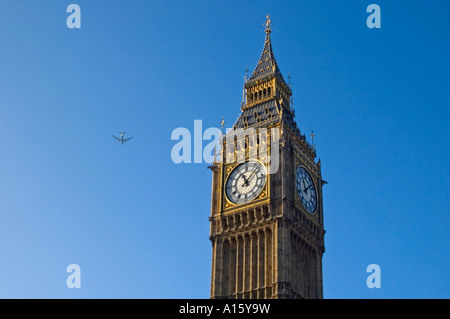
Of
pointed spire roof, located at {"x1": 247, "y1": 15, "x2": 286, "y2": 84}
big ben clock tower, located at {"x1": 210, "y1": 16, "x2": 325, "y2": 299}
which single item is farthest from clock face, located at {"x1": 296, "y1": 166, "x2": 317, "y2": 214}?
pointed spire roof, located at {"x1": 247, "y1": 15, "x2": 286, "y2": 84}

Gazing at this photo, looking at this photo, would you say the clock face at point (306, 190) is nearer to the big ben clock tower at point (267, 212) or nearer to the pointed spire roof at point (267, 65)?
the big ben clock tower at point (267, 212)

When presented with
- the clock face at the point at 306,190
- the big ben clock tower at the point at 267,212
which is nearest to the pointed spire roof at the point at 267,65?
the big ben clock tower at the point at 267,212

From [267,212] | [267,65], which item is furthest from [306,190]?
[267,65]

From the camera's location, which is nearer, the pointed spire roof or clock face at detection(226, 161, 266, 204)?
clock face at detection(226, 161, 266, 204)

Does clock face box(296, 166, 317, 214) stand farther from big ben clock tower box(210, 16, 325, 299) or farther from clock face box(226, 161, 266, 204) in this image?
clock face box(226, 161, 266, 204)

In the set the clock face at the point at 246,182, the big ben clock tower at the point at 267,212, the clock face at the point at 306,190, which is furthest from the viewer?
the clock face at the point at 306,190

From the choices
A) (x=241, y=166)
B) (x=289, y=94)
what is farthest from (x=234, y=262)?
(x=289, y=94)
